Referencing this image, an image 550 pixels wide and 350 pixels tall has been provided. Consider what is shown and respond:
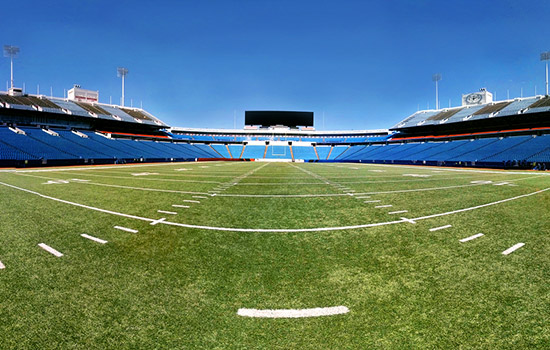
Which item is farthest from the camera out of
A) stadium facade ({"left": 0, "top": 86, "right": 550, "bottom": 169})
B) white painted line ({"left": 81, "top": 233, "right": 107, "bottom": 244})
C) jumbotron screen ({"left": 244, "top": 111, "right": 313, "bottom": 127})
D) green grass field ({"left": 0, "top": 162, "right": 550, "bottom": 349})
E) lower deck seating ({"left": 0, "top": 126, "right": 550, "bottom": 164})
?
jumbotron screen ({"left": 244, "top": 111, "right": 313, "bottom": 127})

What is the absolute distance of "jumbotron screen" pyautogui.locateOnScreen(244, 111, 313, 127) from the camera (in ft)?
280

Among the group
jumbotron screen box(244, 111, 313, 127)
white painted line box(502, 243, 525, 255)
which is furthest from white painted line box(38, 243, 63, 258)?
jumbotron screen box(244, 111, 313, 127)

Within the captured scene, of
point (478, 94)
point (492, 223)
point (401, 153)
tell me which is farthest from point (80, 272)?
point (478, 94)

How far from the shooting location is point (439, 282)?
11.1ft

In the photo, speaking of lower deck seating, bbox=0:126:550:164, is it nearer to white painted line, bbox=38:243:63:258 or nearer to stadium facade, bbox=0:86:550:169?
stadium facade, bbox=0:86:550:169

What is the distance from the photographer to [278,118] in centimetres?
8594

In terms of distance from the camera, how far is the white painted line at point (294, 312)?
271 centimetres

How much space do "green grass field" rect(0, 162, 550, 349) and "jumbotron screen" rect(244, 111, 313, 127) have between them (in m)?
80.9

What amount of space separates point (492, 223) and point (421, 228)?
1.92m

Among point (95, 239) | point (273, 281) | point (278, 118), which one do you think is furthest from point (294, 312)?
point (278, 118)

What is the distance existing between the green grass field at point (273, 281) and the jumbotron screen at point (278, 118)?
80945 mm

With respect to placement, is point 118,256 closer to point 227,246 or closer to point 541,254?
point 227,246

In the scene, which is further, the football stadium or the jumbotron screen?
the jumbotron screen

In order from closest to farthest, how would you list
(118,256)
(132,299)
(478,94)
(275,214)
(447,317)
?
(447,317) < (132,299) < (118,256) < (275,214) < (478,94)
